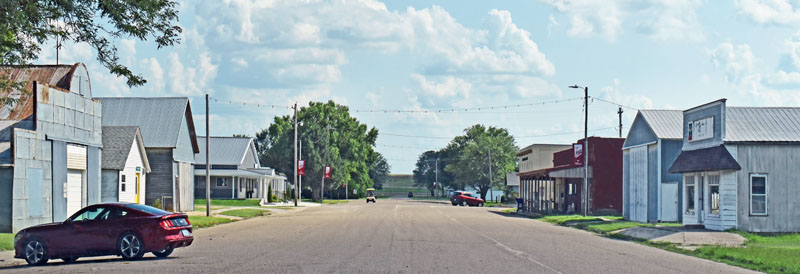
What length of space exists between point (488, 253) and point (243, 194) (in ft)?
190

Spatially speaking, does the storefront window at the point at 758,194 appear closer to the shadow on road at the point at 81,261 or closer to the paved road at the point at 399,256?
the paved road at the point at 399,256

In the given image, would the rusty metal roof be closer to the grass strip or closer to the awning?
the awning

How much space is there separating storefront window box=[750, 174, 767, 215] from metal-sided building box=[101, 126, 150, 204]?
91.1 feet

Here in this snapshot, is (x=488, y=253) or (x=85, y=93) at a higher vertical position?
(x=85, y=93)

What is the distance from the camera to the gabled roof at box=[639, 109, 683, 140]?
4016 centimetres

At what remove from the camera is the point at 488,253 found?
20.5 metres

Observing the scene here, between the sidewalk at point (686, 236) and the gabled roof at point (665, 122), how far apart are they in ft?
27.7

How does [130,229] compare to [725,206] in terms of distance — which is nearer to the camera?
[130,229]

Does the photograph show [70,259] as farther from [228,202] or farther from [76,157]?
[228,202]

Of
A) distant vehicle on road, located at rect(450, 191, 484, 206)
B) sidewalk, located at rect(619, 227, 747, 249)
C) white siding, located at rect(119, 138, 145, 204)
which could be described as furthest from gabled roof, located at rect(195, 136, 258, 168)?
sidewalk, located at rect(619, 227, 747, 249)

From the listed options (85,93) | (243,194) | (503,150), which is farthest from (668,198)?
(503,150)

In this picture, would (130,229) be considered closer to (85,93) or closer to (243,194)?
(85,93)

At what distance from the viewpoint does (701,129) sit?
34.2 metres

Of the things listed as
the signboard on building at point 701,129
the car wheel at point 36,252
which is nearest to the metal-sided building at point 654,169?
the signboard on building at point 701,129
